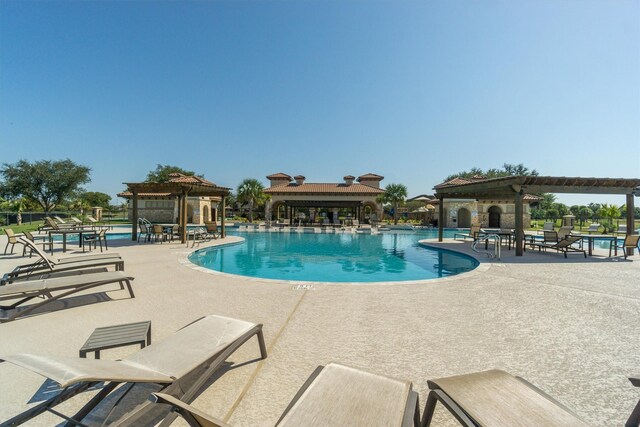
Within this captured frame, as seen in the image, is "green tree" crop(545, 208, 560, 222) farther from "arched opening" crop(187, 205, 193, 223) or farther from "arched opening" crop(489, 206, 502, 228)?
"arched opening" crop(187, 205, 193, 223)

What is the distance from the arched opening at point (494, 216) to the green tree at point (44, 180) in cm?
5506

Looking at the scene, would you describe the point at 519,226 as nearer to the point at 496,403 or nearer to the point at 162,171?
the point at 496,403

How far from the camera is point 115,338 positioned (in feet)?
9.00

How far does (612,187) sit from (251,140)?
992 inches

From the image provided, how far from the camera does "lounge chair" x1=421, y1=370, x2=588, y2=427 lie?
5.18ft

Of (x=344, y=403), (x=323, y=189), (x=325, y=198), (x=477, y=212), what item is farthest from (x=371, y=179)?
(x=344, y=403)

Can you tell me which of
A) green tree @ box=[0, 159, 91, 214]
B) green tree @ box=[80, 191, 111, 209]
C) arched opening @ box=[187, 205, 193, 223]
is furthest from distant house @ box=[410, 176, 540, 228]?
green tree @ box=[80, 191, 111, 209]

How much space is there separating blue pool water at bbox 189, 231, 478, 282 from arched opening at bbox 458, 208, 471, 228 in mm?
17850

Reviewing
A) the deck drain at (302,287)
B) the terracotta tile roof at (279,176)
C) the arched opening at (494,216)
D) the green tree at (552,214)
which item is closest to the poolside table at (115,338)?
the deck drain at (302,287)

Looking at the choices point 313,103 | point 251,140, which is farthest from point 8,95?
point 313,103

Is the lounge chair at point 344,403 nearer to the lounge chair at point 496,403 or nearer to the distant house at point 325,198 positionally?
the lounge chair at point 496,403

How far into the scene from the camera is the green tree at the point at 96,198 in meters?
61.1

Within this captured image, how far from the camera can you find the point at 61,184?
4056 centimetres

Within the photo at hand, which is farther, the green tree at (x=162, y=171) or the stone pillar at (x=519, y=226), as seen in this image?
the green tree at (x=162, y=171)
